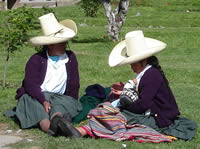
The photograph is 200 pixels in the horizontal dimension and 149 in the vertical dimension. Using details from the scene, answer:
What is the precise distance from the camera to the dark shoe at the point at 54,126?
18.2 ft

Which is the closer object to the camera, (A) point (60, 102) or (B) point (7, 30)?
(A) point (60, 102)

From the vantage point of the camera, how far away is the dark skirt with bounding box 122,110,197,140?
221 inches

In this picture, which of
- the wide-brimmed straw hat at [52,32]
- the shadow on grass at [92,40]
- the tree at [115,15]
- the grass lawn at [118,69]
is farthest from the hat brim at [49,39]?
the shadow on grass at [92,40]

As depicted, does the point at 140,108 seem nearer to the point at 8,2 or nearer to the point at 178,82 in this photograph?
the point at 178,82

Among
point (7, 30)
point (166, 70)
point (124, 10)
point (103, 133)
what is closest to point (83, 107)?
point (103, 133)

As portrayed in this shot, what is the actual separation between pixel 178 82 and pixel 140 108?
531 cm

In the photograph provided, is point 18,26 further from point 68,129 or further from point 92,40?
point 92,40

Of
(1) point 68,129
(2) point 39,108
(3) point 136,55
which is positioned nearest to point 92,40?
(2) point 39,108

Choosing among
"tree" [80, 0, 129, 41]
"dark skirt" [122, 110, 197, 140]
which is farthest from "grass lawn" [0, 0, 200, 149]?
"tree" [80, 0, 129, 41]

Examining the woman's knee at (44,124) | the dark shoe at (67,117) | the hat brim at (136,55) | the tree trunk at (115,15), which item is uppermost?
the hat brim at (136,55)

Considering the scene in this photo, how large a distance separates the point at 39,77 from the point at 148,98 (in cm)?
160

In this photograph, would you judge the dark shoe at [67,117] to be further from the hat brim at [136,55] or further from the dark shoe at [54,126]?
the hat brim at [136,55]

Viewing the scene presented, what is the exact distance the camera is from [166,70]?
38.5ft

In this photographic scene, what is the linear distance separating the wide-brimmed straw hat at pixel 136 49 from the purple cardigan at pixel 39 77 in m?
0.78
